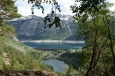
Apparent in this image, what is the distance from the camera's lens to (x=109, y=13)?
25219 mm

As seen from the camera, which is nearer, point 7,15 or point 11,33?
point 7,15

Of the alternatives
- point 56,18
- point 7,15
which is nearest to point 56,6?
point 56,18

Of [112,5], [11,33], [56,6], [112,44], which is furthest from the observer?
[11,33]

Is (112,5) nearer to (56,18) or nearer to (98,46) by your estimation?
(98,46)

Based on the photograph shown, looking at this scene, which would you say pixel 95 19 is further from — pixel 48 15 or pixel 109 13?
pixel 48 15

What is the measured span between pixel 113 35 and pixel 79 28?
406 cm

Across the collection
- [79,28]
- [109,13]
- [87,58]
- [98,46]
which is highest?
[109,13]

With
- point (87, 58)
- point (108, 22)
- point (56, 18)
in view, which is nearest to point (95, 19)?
point (108, 22)

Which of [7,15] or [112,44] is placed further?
[7,15]

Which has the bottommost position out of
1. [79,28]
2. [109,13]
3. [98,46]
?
[98,46]

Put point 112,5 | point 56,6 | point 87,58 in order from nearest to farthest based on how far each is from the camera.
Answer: point 56,6 < point 112,5 < point 87,58

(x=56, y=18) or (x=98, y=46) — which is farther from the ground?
(x=56, y=18)

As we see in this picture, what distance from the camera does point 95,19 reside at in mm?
25688

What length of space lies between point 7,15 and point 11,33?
5.72 meters
